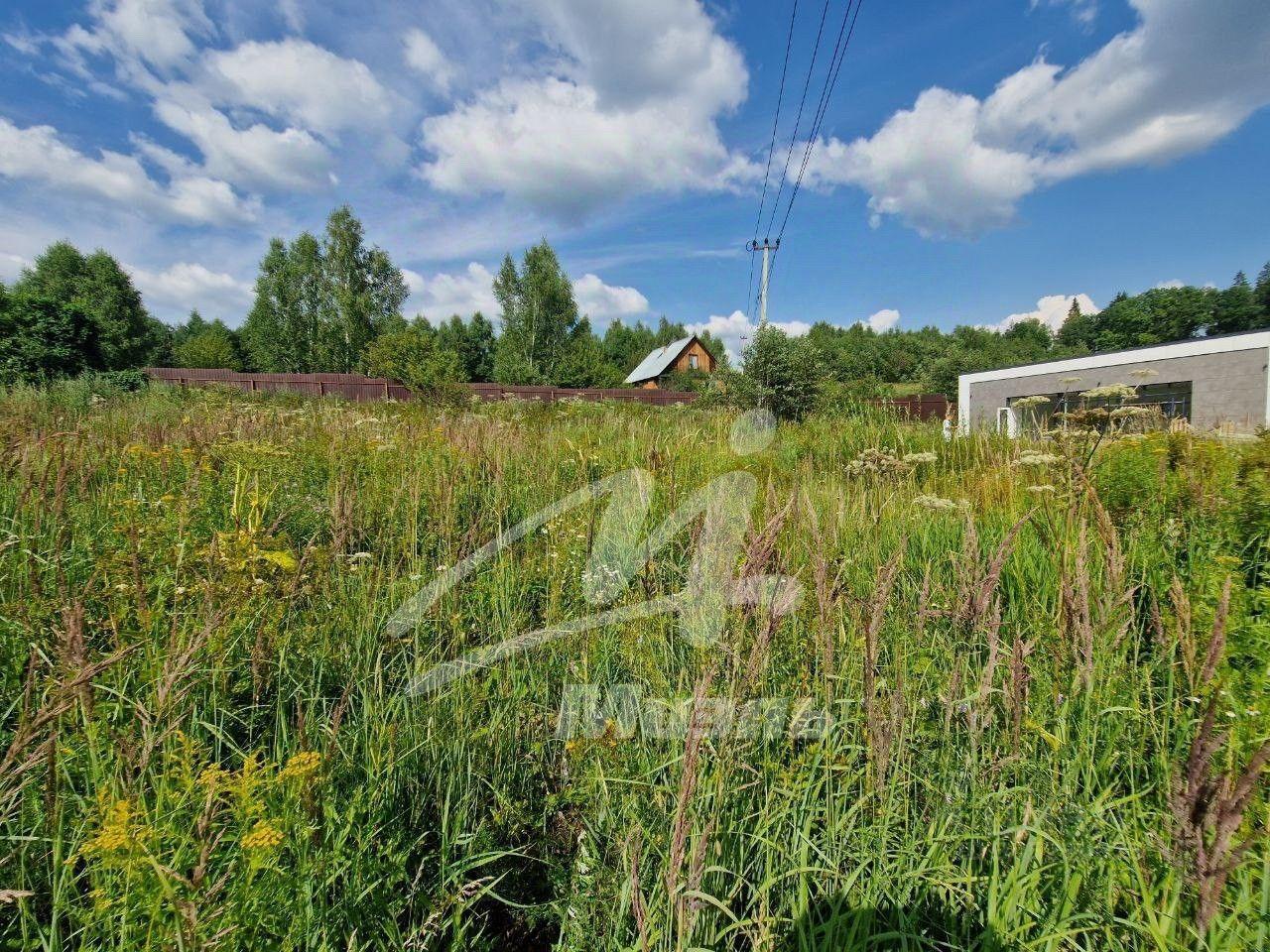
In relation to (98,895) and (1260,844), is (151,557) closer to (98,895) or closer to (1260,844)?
(98,895)

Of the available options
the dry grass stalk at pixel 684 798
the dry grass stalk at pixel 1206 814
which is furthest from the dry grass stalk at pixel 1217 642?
the dry grass stalk at pixel 684 798

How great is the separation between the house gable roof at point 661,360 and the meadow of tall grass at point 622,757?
5202 cm

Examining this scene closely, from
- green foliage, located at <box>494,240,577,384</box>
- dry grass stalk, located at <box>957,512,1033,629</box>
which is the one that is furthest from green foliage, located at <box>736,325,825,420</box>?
green foliage, located at <box>494,240,577,384</box>

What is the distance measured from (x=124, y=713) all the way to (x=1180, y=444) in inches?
207

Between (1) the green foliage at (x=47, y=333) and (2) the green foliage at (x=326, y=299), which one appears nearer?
(1) the green foliage at (x=47, y=333)

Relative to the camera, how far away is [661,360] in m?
54.6

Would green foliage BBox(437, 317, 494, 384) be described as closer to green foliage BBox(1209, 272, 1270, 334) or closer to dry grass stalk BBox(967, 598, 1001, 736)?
dry grass stalk BBox(967, 598, 1001, 736)

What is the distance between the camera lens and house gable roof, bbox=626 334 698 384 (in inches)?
2105

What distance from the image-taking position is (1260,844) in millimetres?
1108

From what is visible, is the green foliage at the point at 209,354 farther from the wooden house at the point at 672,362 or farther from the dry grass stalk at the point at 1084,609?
the dry grass stalk at the point at 1084,609

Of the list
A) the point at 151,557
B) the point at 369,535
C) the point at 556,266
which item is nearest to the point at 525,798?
the point at 151,557

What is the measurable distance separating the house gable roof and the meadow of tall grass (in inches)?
2048

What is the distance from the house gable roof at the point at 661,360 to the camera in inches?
2105

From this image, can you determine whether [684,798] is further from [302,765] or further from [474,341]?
[474,341]
